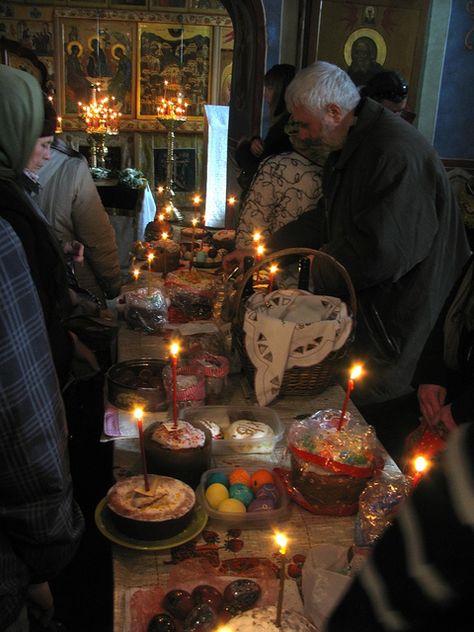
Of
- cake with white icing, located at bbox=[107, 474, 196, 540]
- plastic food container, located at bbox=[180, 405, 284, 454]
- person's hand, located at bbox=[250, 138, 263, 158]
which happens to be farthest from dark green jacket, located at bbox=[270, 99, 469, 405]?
person's hand, located at bbox=[250, 138, 263, 158]

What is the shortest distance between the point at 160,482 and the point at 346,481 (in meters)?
0.49

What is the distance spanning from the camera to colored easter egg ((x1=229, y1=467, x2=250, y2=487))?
69.9 inches

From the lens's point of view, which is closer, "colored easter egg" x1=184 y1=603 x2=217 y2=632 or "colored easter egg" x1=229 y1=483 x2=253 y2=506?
"colored easter egg" x1=184 y1=603 x2=217 y2=632

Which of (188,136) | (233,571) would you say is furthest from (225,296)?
(188,136)

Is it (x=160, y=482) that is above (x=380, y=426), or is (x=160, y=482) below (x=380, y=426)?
above

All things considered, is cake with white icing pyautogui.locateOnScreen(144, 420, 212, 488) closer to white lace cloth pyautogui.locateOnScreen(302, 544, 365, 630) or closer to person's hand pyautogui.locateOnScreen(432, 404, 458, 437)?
white lace cloth pyautogui.locateOnScreen(302, 544, 365, 630)

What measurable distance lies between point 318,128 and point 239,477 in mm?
1913

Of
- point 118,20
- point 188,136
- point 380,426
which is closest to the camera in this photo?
point 380,426

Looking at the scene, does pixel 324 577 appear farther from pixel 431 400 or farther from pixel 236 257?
pixel 236 257

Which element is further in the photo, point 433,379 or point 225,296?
point 225,296

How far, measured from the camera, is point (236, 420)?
83.0 inches

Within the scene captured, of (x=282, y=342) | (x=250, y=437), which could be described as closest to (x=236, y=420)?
(x=250, y=437)

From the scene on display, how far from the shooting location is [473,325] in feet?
7.73

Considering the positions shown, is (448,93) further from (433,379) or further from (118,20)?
(118,20)
